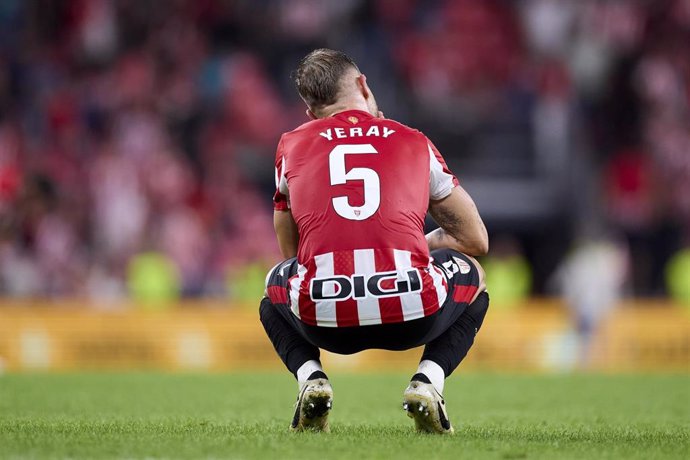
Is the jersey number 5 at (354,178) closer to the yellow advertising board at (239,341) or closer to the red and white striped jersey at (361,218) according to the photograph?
the red and white striped jersey at (361,218)

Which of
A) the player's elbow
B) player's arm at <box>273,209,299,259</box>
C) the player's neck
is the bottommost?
the player's elbow

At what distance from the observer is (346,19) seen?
20797 mm

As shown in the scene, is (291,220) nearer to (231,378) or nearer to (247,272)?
(231,378)

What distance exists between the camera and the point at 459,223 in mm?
5727

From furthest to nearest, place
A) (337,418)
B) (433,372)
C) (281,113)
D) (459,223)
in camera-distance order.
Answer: (281,113) < (337,418) < (459,223) < (433,372)

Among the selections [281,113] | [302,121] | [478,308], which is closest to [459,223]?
[478,308]

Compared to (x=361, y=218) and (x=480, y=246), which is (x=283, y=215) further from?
(x=480, y=246)

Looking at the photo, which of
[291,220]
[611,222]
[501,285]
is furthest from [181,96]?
[291,220]

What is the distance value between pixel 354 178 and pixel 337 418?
2.24 m

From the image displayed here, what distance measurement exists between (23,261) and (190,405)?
901cm

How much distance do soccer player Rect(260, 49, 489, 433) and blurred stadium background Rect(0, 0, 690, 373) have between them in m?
10.3

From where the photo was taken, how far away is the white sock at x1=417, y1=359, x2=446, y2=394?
5566mm

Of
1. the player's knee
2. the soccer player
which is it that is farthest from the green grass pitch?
the player's knee

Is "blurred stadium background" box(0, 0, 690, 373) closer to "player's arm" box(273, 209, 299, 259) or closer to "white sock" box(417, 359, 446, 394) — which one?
"player's arm" box(273, 209, 299, 259)
